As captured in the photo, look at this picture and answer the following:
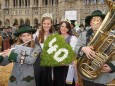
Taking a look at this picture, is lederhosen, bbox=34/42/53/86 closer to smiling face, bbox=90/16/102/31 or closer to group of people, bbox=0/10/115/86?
group of people, bbox=0/10/115/86

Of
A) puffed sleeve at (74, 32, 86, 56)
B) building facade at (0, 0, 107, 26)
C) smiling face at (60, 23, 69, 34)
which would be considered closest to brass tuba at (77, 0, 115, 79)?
puffed sleeve at (74, 32, 86, 56)

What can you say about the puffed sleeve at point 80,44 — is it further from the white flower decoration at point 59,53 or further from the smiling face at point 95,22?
the white flower decoration at point 59,53

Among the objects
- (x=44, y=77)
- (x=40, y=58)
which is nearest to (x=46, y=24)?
(x=40, y=58)

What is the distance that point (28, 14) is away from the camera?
54.6 metres

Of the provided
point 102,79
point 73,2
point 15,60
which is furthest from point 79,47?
point 73,2

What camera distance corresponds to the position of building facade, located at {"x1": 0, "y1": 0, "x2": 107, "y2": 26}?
47.1 meters

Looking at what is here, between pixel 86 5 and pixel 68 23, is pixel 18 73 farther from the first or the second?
pixel 86 5

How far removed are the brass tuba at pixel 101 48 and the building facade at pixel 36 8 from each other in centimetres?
4209

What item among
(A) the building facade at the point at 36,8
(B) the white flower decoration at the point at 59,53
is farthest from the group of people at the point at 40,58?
(A) the building facade at the point at 36,8

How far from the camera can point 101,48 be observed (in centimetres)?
386

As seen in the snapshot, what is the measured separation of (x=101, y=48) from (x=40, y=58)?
1320 millimetres

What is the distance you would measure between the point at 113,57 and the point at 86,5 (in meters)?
45.5

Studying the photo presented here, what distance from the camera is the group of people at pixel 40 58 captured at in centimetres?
412

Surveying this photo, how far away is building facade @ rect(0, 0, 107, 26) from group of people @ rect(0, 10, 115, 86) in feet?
134
